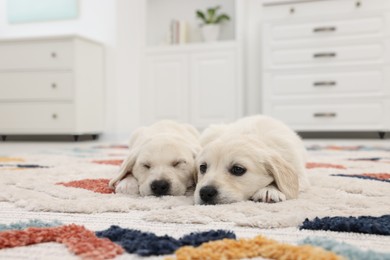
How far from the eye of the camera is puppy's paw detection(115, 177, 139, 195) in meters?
1.57

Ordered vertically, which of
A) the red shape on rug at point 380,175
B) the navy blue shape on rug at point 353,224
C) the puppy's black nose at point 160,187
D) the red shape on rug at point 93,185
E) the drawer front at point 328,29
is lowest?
the red shape on rug at point 380,175

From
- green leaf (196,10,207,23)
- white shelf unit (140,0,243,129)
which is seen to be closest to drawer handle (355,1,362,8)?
white shelf unit (140,0,243,129)

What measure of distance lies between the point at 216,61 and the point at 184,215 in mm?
5030

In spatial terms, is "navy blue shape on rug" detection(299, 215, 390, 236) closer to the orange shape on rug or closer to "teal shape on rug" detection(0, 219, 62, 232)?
the orange shape on rug

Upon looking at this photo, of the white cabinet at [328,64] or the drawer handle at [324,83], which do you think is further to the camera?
the drawer handle at [324,83]

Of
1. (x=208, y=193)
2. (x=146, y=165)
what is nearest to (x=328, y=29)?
(x=146, y=165)

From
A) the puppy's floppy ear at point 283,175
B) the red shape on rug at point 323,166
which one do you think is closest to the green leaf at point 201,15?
the red shape on rug at point 323,166

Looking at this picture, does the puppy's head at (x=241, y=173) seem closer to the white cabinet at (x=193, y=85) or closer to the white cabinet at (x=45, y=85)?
the white cabinet at (x=45, y=85)

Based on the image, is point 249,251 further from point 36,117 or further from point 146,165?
point 36,117

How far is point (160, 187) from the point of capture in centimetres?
150

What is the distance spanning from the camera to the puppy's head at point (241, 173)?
1.33m

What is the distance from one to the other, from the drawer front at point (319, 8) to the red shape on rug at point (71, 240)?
503cm

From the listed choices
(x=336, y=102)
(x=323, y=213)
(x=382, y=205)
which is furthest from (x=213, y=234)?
(x=336, y=102)

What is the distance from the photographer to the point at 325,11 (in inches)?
215
